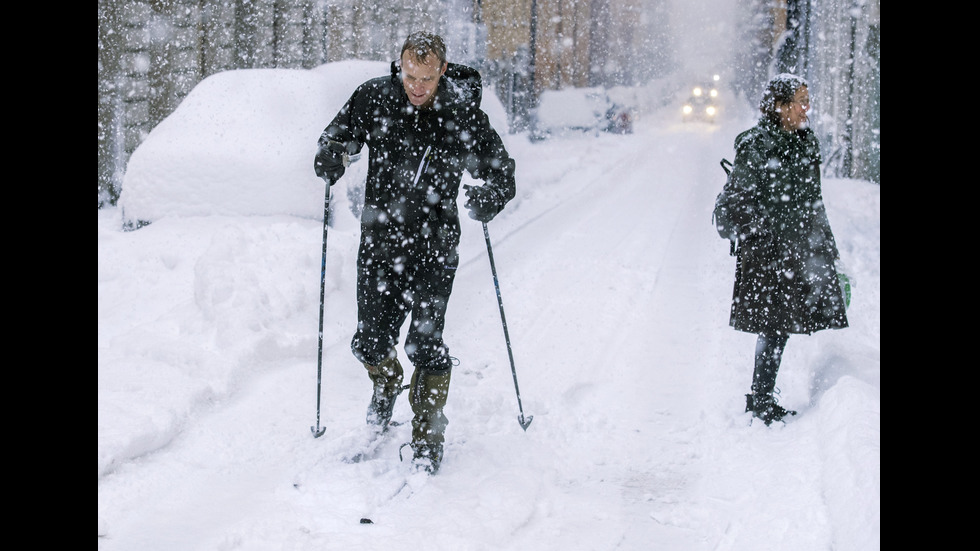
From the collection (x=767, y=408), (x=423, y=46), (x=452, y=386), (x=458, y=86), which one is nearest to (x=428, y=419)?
(x=452, y=386)

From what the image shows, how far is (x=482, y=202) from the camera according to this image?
3676 millimetres

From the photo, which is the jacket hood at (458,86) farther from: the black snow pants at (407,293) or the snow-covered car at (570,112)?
the snow-covered car at (570,112)

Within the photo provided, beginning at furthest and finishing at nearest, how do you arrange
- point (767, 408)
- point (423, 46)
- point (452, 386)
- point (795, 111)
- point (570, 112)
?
point (570, 112), point (452, 386), point (767, 408), point (795, 111), point (423, 46)

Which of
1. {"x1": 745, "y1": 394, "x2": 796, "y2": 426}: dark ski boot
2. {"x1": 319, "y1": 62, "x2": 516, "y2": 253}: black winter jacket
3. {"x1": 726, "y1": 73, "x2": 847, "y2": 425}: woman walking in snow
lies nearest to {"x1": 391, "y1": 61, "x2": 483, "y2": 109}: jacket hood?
{"x1": 319, "y1": 62, "x2": 516, "y2": 253}: black winter jacket

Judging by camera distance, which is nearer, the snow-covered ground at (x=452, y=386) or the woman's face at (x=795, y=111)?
the snow-covered ground at (x=452, y=386)

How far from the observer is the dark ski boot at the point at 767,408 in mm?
4301

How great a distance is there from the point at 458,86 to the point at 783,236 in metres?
1.83

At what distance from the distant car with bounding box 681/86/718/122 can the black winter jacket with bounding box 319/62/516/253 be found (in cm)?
3935

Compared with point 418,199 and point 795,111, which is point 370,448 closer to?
point 418,199

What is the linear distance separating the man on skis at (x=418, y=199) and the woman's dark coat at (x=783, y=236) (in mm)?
1249

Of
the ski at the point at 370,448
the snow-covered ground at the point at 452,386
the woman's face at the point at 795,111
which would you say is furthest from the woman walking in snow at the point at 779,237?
the ski at the point at 370,448

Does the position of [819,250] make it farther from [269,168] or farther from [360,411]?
[269,168]

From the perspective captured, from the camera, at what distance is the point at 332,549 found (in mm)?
2977
